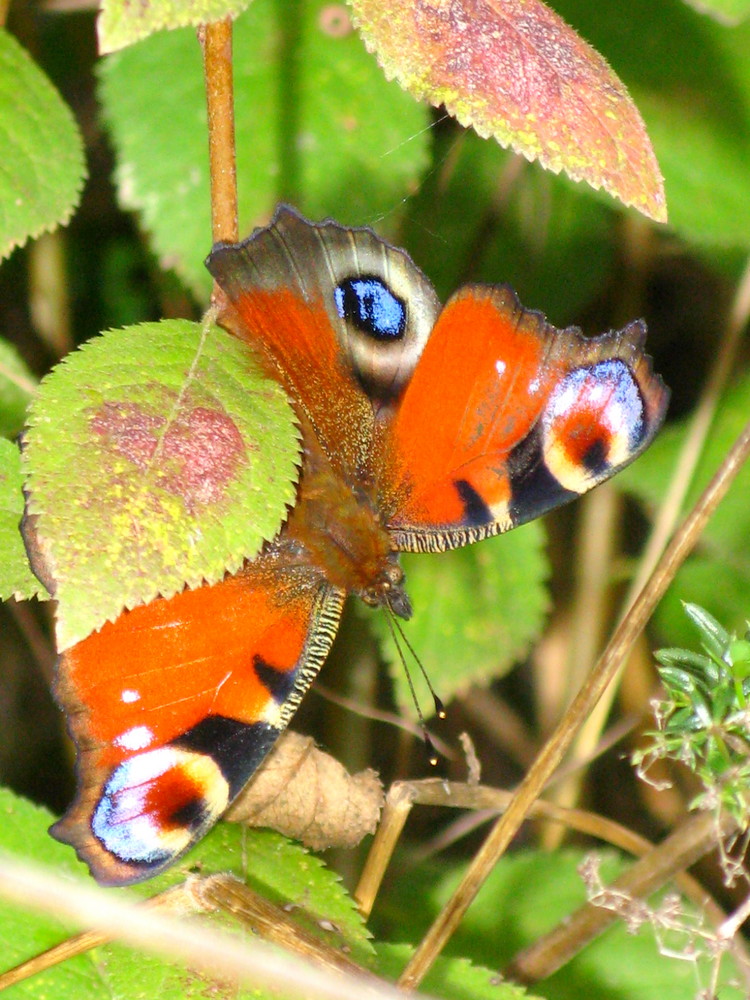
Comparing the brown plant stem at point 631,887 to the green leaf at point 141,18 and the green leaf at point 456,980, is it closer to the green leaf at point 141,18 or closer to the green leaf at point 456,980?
the green leaf at point 456,980

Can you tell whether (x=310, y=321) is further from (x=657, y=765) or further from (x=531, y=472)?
(x=657, y=765)

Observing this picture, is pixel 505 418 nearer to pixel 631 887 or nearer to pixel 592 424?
pixel 592 424

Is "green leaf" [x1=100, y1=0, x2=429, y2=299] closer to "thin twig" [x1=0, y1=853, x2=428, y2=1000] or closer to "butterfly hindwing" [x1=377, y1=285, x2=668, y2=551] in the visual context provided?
"butterfly hindwing" [x1=377, y1=285, x2=668, y2=551]

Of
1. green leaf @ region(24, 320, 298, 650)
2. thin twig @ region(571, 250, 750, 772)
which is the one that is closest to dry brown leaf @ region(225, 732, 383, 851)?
green leaf @ region(24, 320, 298, 650)

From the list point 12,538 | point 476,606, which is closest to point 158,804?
point 12,538

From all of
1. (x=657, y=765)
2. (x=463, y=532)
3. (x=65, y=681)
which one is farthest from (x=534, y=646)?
(x=65, y=681)

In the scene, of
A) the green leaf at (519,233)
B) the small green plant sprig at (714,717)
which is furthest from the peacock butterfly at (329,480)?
the green leaf at (519,233)
